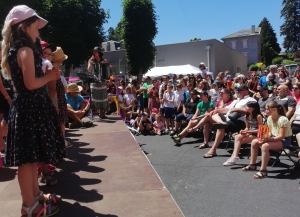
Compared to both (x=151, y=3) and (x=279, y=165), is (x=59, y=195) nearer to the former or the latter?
(x=279, y=165)

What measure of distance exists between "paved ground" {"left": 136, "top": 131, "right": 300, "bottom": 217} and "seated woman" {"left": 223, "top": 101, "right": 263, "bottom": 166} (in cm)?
19

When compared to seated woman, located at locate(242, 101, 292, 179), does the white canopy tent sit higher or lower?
higher

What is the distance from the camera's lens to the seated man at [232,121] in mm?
7023

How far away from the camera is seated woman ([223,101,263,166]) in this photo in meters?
6.17

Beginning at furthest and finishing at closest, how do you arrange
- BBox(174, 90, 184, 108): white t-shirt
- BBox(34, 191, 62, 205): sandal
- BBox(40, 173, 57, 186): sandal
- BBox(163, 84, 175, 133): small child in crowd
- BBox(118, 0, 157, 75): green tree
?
BBox(118, 0, 157, 75): green tree → BBox(163, 84, 175, 133): small child in crowd → BBox(174, 90, 184, 108): white t-shirt → BBox(40, 173, 57, 186): sandal → BBox(34, 191, 62, 205): sandal

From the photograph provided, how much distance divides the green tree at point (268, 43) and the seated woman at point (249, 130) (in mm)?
77097

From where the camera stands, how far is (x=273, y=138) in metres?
5.48

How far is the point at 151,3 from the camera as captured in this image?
103 feet

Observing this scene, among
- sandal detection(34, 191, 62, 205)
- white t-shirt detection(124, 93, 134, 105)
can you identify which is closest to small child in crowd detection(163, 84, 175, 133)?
white t-shirt detection(124, 93, 134, 105)

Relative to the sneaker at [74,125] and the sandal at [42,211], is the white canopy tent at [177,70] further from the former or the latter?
the sandal at [42,211]

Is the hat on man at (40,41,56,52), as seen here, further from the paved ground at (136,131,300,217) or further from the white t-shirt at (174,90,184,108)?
the white t-shirt at (174,90,184,108)

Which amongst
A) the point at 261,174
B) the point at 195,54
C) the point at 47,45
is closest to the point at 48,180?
the point at 47,45

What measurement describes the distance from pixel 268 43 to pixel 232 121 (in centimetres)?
8376

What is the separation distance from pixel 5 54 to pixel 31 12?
0.38 m
